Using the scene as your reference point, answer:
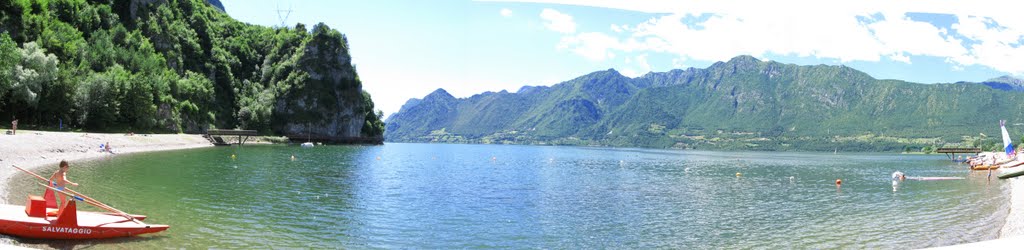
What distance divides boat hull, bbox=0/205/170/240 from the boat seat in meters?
0.17

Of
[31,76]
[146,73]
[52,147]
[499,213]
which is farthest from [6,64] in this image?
[499,213]

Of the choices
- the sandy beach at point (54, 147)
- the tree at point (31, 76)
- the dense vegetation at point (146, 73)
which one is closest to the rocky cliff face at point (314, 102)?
the dense vegetation at point (146, 73)

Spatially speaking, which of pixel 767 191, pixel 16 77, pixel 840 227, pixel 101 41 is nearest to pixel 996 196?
pixel 767 191

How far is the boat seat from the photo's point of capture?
1774cm

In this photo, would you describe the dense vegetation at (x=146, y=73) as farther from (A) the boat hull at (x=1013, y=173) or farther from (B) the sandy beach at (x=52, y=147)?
Answer: (A) the boat hull at (x=1013, y=173)

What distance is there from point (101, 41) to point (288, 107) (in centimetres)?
7357

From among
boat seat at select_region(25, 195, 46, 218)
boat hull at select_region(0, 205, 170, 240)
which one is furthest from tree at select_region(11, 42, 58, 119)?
boat seat at select_region(25, 195, 46, 218)

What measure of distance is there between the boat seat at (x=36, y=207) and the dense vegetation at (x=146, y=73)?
63093 mm

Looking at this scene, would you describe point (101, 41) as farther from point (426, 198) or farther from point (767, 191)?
point (767, 191)

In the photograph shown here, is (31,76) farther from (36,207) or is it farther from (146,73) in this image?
(36,207)

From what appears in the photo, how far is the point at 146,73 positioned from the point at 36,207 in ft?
Result: 382

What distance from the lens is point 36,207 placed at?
1789 centimetres

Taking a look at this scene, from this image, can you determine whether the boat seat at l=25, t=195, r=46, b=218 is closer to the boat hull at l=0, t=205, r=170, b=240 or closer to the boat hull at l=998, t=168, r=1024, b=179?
the boat hull at l=0, t=205, r=170, b=240

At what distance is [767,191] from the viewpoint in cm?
4941
